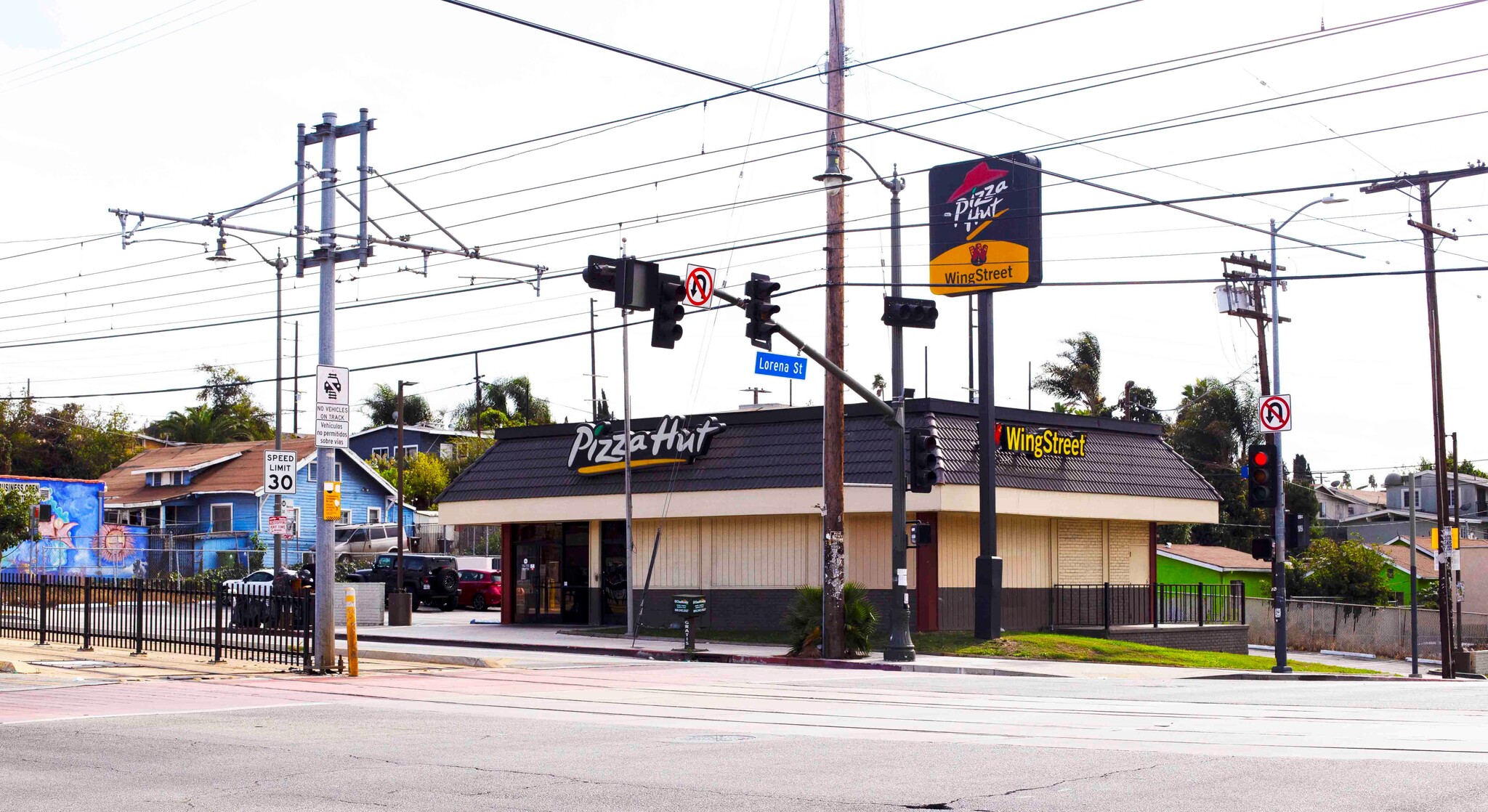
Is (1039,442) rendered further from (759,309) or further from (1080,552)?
(759,309)

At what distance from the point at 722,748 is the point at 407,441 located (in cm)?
7624

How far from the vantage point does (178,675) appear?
19875 mm

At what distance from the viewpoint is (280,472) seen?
2666 centimetres

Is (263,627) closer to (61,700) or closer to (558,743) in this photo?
(61,700)

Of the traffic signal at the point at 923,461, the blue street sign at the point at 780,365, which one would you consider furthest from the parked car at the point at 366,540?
the blue street sign at the point at 780,365

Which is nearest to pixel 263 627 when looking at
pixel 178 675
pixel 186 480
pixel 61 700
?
pixel 178 675

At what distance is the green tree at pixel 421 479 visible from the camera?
72.6 m

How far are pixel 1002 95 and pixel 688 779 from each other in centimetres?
1266

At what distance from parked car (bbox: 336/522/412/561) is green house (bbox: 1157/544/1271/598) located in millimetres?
30426

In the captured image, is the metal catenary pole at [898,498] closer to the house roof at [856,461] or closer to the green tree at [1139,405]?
the house roof at [856,461]

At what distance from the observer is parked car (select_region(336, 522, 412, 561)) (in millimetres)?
58438

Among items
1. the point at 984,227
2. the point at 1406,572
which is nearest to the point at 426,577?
the point at 984,227

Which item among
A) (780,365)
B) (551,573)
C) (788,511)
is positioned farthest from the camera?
(551,573)

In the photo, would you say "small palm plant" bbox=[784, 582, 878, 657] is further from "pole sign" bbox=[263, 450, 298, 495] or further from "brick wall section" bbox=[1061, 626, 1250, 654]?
"pole sign" bbox=[263, 450, 298, 495]
